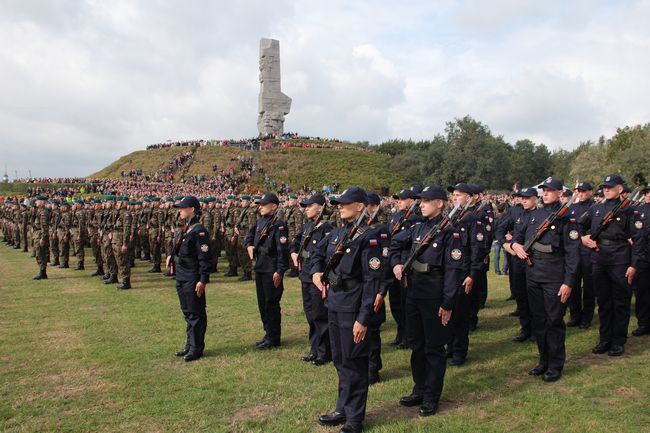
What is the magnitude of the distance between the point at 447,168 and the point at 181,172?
29764mm

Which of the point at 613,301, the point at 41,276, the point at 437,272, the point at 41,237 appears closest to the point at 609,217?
the point at 613,301

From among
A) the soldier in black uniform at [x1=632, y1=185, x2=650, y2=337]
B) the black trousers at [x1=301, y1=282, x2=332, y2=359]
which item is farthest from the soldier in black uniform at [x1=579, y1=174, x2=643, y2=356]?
the black trousers at [x1=301, y1=282, x2=332, y2=359]

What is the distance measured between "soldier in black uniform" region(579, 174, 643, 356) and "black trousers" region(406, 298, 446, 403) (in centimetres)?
330

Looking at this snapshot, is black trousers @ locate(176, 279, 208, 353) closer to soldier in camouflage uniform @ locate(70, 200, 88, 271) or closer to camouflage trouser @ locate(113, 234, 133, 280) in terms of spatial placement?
camouflage trouser @ locate(113, 234, 133, 280)

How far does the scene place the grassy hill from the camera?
52.1m

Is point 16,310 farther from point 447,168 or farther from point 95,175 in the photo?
point 95,175

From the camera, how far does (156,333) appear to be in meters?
8.21

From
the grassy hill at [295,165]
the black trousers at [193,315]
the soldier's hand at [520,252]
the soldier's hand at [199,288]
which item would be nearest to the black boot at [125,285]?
the black trousers at [193,315]

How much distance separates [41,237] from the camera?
13508 millimetres

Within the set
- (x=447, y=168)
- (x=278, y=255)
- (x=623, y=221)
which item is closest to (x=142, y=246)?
(x=278, y=255)

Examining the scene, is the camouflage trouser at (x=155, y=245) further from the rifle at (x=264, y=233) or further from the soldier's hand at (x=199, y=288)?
the soldier's hand at (x=199, y=288)

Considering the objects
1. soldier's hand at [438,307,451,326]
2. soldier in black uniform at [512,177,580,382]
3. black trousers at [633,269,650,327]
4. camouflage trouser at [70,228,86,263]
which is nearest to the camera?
soldier's hand at [438,307,451,326]

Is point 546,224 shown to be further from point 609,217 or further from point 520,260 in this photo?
point 520,260

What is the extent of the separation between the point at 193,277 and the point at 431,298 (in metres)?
3.57
